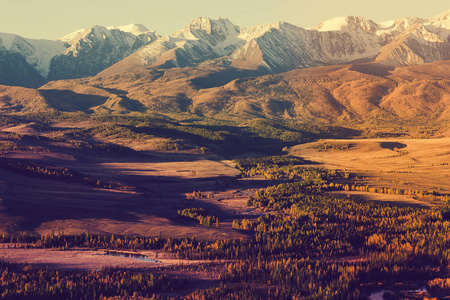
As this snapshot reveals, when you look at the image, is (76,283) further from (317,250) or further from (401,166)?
(401,166)

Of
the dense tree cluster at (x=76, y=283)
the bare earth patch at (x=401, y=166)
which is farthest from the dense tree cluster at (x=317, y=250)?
the bare earth patch at (x=401, y=166)

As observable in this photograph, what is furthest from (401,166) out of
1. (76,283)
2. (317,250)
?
(76,283)

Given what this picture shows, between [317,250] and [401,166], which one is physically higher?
[401,166]

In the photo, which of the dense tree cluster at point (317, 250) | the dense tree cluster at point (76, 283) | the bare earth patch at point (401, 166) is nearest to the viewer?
the dense tree cluster at point (76, 283)

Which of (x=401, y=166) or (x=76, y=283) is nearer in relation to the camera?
(x=76, y=283)

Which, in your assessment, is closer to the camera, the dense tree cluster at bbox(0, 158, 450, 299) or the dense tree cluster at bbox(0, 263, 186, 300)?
the dense tree cluster at bbox(0, 263, 186, 300)

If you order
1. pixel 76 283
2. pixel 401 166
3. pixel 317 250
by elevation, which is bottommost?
pixel 317 250

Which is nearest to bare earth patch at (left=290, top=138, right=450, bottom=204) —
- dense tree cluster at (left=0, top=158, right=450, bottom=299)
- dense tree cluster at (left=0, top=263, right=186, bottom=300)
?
dense tree cluster at (left=0, top=158, right=450, bottom=299)

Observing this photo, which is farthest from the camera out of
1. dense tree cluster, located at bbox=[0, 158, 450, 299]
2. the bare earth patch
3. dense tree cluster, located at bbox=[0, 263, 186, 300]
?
the bare earth patch

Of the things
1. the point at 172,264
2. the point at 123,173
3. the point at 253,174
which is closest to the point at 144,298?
the point at 172,264

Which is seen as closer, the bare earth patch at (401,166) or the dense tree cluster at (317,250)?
the dense tree cluster at (317,250)

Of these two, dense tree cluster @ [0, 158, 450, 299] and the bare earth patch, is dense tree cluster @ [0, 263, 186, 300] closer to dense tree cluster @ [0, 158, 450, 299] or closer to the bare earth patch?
dense tree cluster @ [0, 158, 450, 299]

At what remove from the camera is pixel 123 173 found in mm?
128750

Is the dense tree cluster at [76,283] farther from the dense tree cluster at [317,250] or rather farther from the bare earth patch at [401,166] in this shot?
the bare earth patch at [401,166]
